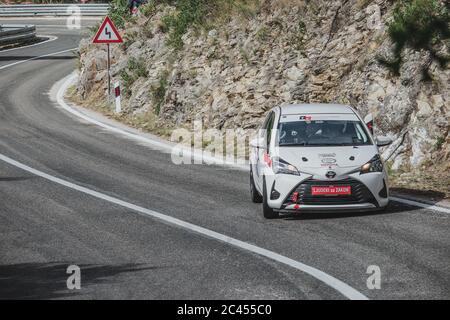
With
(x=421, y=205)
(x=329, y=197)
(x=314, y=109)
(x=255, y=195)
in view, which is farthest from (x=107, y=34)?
(x=329, y=197)

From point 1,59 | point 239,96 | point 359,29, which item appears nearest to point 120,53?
point 239,96

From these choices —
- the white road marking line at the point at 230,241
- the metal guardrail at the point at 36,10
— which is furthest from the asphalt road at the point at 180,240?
the metal guardrail at the point at 36,10

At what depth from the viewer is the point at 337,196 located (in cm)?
1164

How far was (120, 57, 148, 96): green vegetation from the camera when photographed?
24312 millimetres

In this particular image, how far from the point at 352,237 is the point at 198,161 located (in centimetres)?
712

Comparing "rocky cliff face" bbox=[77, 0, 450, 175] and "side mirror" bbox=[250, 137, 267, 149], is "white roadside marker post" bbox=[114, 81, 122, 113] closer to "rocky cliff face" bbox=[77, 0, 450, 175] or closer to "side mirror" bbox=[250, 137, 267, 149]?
"rocky cliff face" bbox=[77, 0, 450, 175]

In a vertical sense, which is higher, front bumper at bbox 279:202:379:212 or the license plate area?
the license plate area

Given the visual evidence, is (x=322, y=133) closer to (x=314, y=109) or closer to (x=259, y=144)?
(x=314, y=109)

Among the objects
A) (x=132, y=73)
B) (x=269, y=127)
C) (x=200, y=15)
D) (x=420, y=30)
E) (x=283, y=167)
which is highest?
(x=420, y=30)

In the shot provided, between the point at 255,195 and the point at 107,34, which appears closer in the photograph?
the point at 255,195

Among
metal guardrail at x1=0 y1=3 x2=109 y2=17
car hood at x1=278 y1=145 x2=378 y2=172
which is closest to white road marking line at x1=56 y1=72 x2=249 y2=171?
car hood at x1=278 y1=145 x2=378 y2=172

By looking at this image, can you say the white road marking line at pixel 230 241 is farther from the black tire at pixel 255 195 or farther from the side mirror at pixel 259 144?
the side mirror at pixel 259 144

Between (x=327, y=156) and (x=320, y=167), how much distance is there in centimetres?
29
